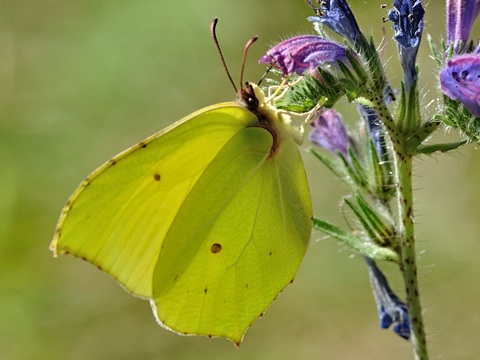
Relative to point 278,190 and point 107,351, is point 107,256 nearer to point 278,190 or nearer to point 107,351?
point 278,190

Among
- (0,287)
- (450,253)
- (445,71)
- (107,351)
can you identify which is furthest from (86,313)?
(445,71)

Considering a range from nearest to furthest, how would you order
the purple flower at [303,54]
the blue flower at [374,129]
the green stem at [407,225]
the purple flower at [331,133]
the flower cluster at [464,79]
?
the flower cluster at [464,79] < the purple flower at [303,54] < the green stem at [407,225] < the blue flower at [374,129] < the purple flower at [331,133]

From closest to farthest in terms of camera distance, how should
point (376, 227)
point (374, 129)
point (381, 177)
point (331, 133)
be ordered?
point (376, 227) → point (381, 177) → point (374, 129) → point (331, 133)

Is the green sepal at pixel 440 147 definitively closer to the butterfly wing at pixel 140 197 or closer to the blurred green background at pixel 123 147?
the butterfly wing at pixel 140 197

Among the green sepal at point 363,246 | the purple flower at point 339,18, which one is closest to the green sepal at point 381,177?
the green sepal at point 363,246

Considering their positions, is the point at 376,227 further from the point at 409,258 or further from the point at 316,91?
the point at 316,91

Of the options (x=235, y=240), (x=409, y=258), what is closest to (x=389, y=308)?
(x=409, y=258)
